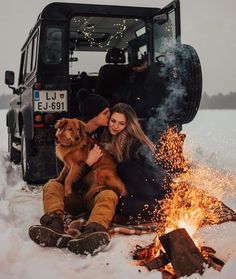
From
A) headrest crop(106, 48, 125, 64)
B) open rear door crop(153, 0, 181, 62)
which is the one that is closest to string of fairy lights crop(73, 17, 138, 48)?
headrest crop(106, 48, 125, 64)

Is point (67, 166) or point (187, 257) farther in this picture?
point (67, 166)

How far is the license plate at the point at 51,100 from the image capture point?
551 centimetres

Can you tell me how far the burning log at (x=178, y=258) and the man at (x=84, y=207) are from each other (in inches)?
17.2

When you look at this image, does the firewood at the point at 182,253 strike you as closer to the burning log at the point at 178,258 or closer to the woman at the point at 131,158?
the burning log at the point at 178,258

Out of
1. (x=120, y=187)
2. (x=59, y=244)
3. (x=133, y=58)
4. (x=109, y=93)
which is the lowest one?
(x=59, y=244)

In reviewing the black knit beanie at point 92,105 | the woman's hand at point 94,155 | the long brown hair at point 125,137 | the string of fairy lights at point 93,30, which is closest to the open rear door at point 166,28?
the string of fairy lights at point 93,30

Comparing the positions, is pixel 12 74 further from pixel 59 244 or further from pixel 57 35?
pixel 59 244

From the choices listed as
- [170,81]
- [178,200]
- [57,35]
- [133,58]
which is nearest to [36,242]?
[178,200]

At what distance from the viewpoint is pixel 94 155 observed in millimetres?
4000

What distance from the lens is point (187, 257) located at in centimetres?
284

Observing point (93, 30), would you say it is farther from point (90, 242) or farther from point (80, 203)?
point (90, 242)

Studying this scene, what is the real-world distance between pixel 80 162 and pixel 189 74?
184 centimetres

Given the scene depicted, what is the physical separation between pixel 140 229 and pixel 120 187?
419 millimetres

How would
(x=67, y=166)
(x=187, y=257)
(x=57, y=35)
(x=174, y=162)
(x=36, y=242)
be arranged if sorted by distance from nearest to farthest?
(x=187, y=257)
(x=36, y=242)
(x=67, y=166)
(x=57, y=35)
(x=174, y=162)
